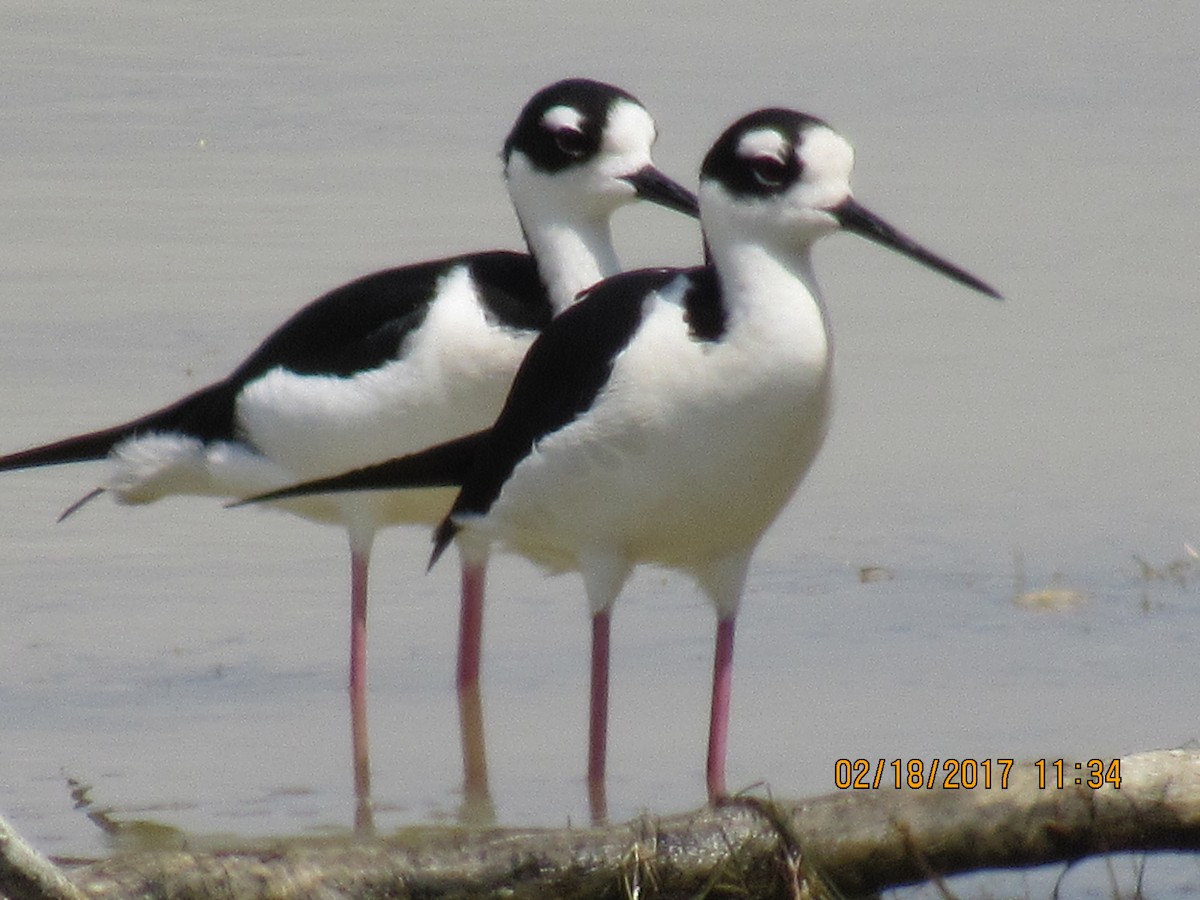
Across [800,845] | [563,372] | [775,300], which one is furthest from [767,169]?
[800,845]

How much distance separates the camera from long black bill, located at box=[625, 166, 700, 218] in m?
6.71

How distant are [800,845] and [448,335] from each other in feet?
6.99

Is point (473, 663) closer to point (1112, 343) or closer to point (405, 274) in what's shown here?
point (405, 274)

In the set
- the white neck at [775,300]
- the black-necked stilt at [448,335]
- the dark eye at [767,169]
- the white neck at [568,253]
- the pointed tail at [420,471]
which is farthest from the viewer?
the white neck at [568,253]

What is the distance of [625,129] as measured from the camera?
267 inches

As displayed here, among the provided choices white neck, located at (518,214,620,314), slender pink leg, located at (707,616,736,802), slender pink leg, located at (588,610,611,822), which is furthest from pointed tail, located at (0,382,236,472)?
slender pink leg, located at (707,616,736,802)

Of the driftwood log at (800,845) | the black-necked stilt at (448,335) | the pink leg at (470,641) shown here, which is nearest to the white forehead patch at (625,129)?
the black-necked stilt at (448,335)

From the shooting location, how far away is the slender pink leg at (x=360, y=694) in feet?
20.3

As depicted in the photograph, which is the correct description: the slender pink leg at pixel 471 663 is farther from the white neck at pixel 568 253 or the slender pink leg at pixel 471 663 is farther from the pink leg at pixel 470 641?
the white neck at pixel 568 253

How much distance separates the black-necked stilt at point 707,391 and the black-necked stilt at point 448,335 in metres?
0.66

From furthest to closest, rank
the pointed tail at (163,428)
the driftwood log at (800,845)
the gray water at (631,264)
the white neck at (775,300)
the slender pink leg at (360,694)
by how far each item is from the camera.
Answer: the pointed tail at (163,428)
the gray water at (631,264)
the slender pink leg at (360,694)
the white neck at (775,300)
the driftwood log at (800,845)

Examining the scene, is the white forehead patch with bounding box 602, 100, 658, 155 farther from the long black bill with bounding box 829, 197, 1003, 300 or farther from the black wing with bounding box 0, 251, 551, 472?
the long black bill with bounding box 829, 197, 1003, 300

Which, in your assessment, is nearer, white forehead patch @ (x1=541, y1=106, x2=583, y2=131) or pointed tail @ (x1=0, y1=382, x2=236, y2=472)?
→ white forehead patch @ (x1=541, y1=106, x2=583, y2=131)

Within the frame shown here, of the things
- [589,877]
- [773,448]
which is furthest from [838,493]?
[589,877]
